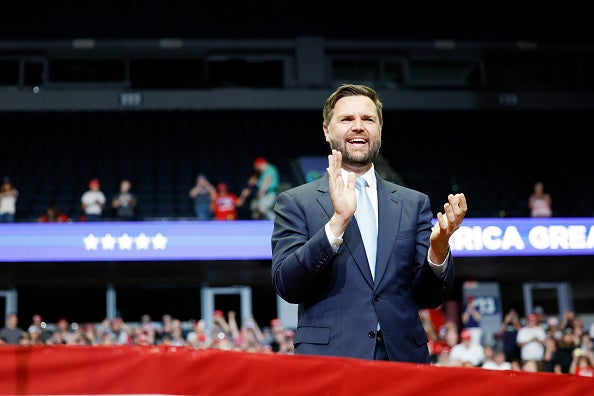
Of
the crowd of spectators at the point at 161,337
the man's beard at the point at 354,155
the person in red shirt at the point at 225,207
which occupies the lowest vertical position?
the crowd of spectators at the point at 161,337

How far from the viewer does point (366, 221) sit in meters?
2.46

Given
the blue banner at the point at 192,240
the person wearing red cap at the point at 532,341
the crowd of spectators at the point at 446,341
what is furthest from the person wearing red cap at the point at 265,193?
the person wearing red cap at the point at 532,341

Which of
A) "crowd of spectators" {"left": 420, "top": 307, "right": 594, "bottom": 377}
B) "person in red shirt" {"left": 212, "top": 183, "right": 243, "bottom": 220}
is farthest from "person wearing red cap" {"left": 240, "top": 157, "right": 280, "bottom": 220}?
"crowd of spectators" {"left": 420, "top": 307, "right": 594, "bottom": 377}

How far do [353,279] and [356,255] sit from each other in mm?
75

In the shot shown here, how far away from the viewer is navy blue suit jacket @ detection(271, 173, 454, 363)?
88.0 inches

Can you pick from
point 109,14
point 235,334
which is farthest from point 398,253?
point 109,14

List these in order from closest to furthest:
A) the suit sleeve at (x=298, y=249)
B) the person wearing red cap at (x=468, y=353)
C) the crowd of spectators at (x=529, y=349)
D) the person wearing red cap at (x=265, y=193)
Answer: the suit sleeve at (x=298, y=249) → the crowd of spectators at (x=529, y=349) → the person wearing red cap at (x=468, y=353) → the person wearing red cap at (x=265, y=193)

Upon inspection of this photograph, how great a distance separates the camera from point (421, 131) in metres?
22.0

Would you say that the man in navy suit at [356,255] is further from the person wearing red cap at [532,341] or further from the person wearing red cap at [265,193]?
the person wearing red cap at [265,193]

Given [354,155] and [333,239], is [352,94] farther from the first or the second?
[333,239]

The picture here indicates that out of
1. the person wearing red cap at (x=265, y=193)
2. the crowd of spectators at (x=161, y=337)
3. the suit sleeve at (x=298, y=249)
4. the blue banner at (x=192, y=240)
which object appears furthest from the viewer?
the person wearing red cap at (x=265, y=193)

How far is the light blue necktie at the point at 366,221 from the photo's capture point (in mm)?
2391

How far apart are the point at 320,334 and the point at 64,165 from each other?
58.6 ft

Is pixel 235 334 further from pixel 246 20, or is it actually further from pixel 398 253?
pixel 246 20
